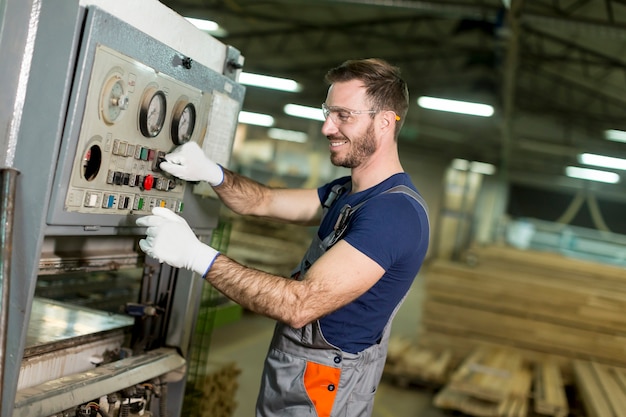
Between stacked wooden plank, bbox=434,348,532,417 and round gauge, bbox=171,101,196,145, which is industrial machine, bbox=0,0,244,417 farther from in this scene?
stacked wooden plank, bbox=434,348,532,417

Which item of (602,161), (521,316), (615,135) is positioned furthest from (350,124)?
(602,161)

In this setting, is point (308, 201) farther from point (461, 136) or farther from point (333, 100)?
point (461, 136)

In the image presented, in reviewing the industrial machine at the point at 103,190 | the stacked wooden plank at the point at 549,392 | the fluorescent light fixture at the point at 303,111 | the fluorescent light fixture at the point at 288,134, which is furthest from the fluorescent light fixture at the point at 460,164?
the industrial machine at the point at 103,190

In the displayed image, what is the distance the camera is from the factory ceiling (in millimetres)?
8078

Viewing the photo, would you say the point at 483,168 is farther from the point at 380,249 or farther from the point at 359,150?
the point at 380,249

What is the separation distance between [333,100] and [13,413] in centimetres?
130

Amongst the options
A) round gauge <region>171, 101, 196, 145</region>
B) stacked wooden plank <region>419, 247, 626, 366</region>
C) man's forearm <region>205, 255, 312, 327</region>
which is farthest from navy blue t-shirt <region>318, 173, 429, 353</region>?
stacked wooden plank <region>419, 247, 626, 366</region>

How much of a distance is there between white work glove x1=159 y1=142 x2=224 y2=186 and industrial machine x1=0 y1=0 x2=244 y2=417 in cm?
4

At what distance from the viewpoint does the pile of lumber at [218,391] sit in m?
3.95

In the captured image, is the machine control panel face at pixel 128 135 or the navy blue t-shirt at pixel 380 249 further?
the navy blue t-shirt at pixel 380 249

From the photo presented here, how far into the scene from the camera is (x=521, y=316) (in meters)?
6.61

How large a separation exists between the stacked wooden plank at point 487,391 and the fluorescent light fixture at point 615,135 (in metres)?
8.40

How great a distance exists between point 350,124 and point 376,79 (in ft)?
0.56

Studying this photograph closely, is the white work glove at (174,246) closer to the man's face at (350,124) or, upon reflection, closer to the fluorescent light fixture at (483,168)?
the man's face at (350,124)
